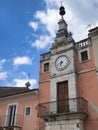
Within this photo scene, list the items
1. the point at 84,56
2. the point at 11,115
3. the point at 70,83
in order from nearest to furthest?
the point at 70,83 → the point at 84,56 → the point at 11,115

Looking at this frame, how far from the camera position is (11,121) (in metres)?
18.3

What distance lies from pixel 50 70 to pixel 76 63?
248cm

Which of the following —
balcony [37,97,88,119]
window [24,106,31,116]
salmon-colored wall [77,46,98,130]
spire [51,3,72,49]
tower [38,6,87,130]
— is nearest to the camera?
salmon-colored wall [77,46,98,130]

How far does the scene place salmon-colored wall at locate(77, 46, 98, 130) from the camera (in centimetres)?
1387

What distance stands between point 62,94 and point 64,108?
1.36 meters

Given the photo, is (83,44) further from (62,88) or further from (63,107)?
(63,107)

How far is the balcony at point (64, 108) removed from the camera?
555 inches

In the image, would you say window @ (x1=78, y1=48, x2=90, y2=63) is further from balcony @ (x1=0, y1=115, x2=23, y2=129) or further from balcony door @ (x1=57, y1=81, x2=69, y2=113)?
balcony @ (x1=0, y1=115, x2=23, y2=129)

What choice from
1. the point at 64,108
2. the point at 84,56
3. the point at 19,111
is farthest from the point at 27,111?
the point at 84,56

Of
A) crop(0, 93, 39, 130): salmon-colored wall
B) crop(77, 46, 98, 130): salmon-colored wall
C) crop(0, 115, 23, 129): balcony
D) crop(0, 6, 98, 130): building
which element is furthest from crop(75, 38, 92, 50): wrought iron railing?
crop(0, 115, 23, 129): balcony

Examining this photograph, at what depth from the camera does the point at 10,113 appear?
1894cm

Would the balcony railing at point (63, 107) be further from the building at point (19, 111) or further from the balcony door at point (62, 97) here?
the building at point (19, 111)

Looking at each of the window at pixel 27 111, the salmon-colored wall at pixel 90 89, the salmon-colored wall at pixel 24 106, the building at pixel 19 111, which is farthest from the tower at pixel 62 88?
the window at pixel 27 111

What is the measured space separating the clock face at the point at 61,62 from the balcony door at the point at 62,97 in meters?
1.48
